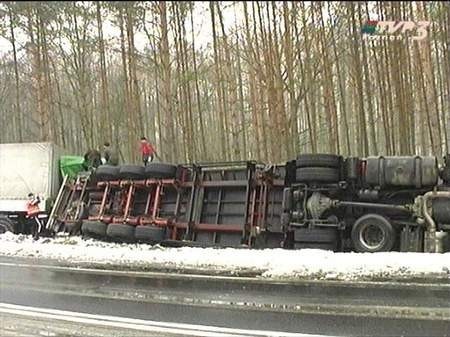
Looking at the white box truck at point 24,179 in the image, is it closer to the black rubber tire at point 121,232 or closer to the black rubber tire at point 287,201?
the black rubber tire at point 121,232

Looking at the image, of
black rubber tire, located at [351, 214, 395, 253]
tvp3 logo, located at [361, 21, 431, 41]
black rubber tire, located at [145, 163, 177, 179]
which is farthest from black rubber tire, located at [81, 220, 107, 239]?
tvp3 logo, located at [361, 21, 431, 41]

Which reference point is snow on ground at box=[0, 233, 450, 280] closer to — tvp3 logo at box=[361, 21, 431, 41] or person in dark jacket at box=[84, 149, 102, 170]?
person in dark jacket at box=[84, 149, 102, 170]

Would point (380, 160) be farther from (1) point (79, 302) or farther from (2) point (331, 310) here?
(1) point (79, 302)

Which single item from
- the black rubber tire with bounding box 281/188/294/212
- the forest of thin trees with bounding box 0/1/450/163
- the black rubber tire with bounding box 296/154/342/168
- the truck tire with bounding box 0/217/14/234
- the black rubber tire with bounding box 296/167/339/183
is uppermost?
the forest of thin trees with bounding box 0/1/450/163

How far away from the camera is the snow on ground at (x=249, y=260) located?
813cm

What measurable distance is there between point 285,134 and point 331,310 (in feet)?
38.9

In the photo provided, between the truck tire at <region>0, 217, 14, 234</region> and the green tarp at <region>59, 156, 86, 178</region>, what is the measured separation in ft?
6.18

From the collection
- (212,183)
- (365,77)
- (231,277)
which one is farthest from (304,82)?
(231,277)

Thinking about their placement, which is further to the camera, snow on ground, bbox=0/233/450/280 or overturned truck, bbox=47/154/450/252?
overturned truck, bbox=47/154/450/252

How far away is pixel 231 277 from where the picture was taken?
8266 millimetres

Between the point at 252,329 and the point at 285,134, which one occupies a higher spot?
the point at 285,134

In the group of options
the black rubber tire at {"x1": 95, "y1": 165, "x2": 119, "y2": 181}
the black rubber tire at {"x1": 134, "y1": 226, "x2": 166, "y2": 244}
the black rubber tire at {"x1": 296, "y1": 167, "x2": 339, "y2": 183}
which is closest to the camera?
the black rubber tire at {"x1": 296, "y1": 167, "x2": 339, "y2": 183}

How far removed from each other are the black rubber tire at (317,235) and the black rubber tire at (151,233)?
3.09 meters

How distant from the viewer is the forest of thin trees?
16.8 metres
